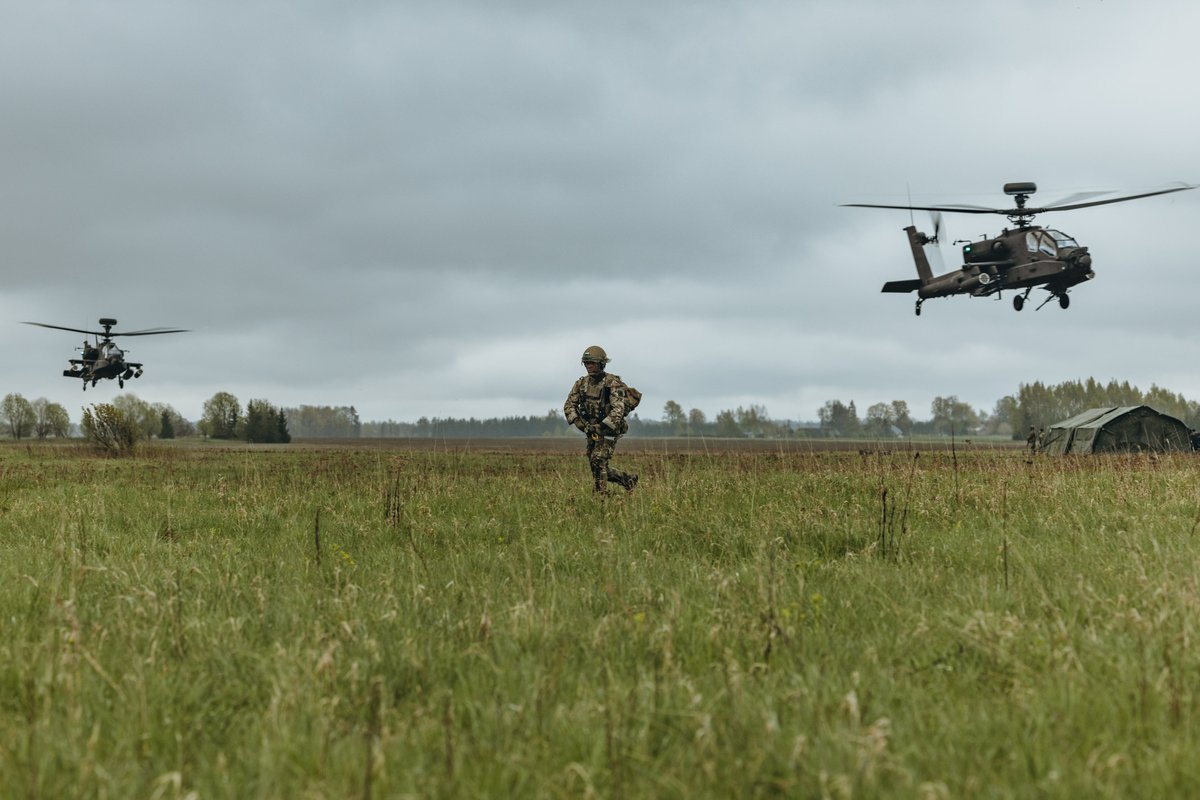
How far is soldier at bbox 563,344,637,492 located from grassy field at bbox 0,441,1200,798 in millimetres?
3990

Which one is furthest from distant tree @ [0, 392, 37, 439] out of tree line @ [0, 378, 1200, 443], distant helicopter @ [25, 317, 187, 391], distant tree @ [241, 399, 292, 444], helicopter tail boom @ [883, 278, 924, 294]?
helicopter tail boom @ [883, 278, 924, 294]

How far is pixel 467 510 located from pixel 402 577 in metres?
3.68

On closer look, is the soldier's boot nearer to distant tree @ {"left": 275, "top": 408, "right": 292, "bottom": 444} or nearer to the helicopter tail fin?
the helicopter tail fin

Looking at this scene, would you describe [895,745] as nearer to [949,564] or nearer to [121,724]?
[121,724]

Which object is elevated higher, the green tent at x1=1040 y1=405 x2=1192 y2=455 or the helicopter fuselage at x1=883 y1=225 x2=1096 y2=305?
the helicopter fuselage at x1=883 y1=225 x2=1096 y2=305

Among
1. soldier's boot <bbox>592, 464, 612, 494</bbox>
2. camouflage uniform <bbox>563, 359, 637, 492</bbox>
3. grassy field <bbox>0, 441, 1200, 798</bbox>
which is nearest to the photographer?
grassy field <bbox>0, 441, 1200, 798</bbox>

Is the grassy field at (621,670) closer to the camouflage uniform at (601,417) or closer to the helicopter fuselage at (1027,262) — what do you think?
the camouflage uniform at (601,417)

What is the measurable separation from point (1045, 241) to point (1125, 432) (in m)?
7.66

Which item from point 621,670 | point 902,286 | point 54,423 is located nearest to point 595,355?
point 621,670

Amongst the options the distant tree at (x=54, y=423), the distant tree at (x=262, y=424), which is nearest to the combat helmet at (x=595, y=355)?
the distant tree at (x=262, y=424)

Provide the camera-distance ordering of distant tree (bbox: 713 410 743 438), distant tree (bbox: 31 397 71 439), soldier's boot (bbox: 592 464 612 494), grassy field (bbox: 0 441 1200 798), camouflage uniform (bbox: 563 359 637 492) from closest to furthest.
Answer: grassy field (bbox: 0 441 1200 798), soldier's boot (bbox: 592 464 612 494), camouflage uniform (bbox: 563 359 637 492), distant tree (bbox: 31 397 71 439), distant tree (bbox: 713 410 743 438)

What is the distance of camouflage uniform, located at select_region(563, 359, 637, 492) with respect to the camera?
35.0ft

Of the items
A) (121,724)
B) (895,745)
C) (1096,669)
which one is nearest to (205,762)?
(121,724)

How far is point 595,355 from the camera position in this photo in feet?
36.1
